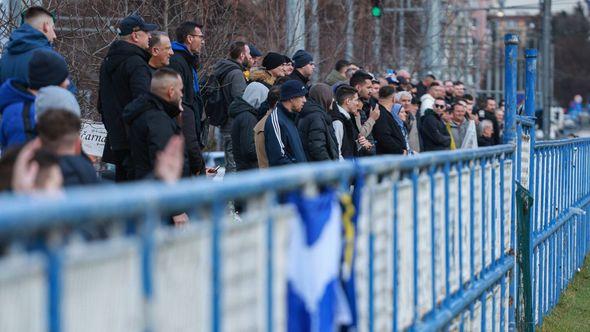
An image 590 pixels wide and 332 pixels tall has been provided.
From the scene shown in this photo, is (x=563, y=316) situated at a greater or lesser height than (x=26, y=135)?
lesser

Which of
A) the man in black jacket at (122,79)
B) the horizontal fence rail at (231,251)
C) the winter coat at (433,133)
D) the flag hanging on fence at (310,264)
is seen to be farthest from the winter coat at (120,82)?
the winter coat at (433,133)

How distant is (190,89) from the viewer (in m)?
9.75

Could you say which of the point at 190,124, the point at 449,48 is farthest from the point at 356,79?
the point at 449,48

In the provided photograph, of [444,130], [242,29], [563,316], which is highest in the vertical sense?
[242,29]

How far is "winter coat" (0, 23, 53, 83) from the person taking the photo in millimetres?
7695

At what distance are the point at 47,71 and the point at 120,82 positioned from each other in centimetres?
201

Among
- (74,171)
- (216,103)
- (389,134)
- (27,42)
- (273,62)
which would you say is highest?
(27,42)

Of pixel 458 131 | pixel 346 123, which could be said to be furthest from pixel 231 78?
pixel 458 131

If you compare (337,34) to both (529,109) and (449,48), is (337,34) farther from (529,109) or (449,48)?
(529,109)

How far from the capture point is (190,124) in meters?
9.31

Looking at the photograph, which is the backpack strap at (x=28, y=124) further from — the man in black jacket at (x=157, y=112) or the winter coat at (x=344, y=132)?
the winter coat at (x=344, y=132)

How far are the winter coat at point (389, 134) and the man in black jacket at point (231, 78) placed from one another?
1.54 m

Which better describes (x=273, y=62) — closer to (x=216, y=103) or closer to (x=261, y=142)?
(x=216, y=103)

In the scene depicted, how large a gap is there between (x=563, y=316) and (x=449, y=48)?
938 inches
